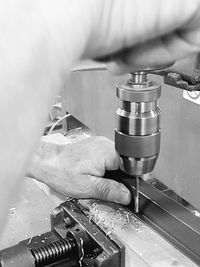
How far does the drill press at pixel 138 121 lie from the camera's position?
554 millimetres

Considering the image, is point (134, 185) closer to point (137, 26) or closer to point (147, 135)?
point (147, 135)

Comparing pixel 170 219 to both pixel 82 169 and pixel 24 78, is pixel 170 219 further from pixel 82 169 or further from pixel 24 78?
pixel 24 78

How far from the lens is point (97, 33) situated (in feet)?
0.83

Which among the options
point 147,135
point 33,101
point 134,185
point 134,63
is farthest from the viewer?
point 134,185

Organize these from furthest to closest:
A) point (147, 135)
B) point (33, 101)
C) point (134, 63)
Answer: point (147, 135)
point (134, 63)
point (33, 101)

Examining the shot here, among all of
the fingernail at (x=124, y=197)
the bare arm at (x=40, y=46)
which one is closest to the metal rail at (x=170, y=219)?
the fingernail at (x=124, y=197)

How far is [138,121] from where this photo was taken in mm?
564

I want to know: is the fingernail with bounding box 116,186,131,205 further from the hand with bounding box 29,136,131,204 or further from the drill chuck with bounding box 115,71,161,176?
the drill chuck with bounding box 115,71,161,176

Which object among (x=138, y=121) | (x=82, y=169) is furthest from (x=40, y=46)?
(x=82, y=169)

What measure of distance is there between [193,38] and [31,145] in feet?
0.52

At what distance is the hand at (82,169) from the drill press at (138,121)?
146 mm

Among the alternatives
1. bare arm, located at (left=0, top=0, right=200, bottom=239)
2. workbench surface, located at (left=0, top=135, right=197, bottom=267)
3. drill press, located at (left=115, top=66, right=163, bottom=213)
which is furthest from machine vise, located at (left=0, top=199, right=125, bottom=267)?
bare arm, located at (left=0, top=0, right=200, bottom=239)

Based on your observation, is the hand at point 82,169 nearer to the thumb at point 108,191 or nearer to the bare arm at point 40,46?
the thumb at point 108,191

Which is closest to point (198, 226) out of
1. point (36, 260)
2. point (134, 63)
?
point (36, 260)
